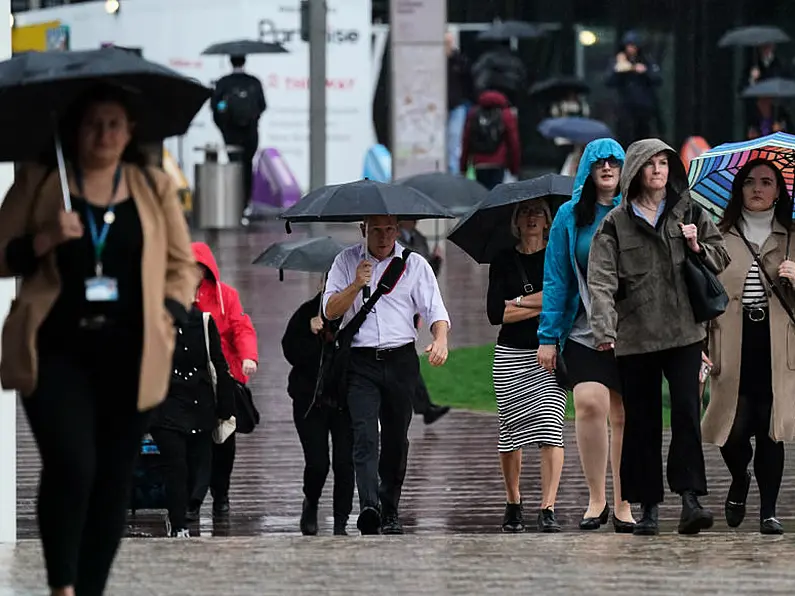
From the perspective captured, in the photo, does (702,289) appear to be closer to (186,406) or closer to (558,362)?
(558,362)

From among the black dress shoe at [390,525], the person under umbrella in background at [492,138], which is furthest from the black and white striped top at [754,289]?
the person under umbrella in background at [492,138]

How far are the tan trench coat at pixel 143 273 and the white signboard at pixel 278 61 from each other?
67.7 ft

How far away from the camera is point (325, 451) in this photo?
11094mm

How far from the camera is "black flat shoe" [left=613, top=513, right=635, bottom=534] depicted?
9727 millimetres

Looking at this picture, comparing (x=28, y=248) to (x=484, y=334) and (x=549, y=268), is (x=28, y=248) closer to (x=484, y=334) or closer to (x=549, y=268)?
(x=549, y=268)

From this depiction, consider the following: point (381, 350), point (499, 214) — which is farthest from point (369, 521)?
point (499, 214)

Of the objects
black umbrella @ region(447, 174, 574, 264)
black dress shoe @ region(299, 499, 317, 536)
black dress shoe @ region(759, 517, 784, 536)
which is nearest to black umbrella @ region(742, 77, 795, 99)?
black umbrella @ region(447, 174, 574, 264)

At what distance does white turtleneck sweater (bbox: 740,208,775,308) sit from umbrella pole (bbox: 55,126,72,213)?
400 centimetres

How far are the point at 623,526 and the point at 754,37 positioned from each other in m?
21.3

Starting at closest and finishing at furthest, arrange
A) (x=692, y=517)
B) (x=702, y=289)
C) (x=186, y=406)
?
(x=702, y=289) → (x=692, y=517) → (x=186, y=406)

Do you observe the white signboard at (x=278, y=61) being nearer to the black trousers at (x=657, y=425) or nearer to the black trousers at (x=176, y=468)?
the black trousers at (x=176, y=468)

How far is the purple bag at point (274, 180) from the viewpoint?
2748 cm

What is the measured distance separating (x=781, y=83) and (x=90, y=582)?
895 inches

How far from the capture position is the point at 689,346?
933cm
